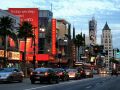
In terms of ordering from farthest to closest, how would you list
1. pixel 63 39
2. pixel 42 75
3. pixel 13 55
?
pixel 63 39, pixel 13 55, pixel 42 75

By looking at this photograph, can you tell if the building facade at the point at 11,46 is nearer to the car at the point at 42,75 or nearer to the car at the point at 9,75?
the car at the point at 9,75

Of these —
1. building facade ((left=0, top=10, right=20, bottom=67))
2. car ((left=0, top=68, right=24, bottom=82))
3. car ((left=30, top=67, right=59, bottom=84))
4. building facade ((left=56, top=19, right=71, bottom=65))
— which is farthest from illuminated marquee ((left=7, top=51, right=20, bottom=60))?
car ((left=30, top=67, right=59, bottom=84))

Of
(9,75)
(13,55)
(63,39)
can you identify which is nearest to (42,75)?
(9,75)

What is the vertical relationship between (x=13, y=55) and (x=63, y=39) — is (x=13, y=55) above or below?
below

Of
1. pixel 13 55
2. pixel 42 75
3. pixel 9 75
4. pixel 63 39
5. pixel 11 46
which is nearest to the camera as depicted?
pixel 42 75

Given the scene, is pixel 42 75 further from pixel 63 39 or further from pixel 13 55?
pixel 63 39

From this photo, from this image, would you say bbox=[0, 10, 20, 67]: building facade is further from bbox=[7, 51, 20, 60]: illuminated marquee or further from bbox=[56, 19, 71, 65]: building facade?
bbox=[56, 19, 71, 65]: building facade

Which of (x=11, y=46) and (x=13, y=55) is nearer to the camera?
(x=13, y=55)

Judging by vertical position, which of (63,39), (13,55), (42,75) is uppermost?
(63,39)

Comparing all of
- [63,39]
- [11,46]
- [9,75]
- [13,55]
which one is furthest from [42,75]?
[63,39]

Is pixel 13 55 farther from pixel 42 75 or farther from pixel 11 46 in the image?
pixel 42 75

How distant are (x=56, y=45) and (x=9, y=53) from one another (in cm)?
4369

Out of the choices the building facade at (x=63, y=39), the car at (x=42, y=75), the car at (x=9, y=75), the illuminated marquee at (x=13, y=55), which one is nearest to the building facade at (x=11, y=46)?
the illuminated marquee at (x=13, y=55)

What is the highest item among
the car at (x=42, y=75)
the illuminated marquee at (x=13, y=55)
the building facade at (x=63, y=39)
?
the building facade at (x=63, y=39)
